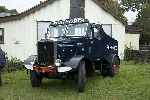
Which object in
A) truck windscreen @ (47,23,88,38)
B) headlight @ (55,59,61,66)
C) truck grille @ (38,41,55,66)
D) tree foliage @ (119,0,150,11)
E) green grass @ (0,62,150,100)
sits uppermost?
tree foliage @ (119,0,150,11)

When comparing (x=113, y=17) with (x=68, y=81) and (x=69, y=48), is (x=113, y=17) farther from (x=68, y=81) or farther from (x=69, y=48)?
(x=69, y=48)

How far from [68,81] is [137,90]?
11.1ft

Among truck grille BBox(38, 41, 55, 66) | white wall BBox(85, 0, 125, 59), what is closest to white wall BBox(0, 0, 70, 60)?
white wall BBox(85, 0, 125, 59)

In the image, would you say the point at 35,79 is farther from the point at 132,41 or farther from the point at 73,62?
the point at 132,41

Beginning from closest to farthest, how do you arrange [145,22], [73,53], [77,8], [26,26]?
[73,53], [26,26], [77,8], [145,22]

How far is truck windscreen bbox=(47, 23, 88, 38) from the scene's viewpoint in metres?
15.3

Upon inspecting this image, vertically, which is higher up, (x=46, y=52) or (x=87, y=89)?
(x=46, y=52)

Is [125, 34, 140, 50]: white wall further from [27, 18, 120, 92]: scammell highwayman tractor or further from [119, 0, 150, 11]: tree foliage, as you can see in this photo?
[119, 0, 150, 11]: tree foliage

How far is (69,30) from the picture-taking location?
15.5 m

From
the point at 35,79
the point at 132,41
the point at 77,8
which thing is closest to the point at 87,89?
the point at 35,79

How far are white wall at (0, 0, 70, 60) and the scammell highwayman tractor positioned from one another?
887 cm

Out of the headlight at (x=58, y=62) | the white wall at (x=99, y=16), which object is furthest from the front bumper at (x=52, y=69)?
the white wall at (x=99, y=16)

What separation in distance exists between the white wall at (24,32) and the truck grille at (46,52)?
37.3 ft

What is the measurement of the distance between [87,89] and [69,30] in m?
2.46
